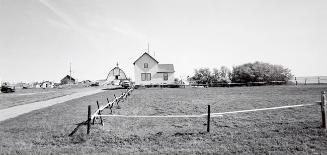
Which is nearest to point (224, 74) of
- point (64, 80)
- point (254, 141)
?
point (254, 141)

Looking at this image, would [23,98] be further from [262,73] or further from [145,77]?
[262,73]

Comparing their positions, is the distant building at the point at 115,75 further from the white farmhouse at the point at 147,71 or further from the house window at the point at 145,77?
the house window at the point at 145,77

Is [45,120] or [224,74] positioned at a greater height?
[224,74]

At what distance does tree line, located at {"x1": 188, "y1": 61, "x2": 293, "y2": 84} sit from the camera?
60.0m

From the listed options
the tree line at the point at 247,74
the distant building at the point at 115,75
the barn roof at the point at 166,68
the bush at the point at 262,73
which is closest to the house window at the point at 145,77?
the barn roof at the point at 166,68

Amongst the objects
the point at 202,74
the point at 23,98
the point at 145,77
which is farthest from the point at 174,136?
the point at 202,74

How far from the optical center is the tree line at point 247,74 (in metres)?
60.0

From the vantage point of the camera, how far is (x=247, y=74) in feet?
199

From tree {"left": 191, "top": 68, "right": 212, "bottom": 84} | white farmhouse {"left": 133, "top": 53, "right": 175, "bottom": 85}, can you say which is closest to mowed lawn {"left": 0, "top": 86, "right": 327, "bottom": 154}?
white farmhouse {"left": 133, "top": 53, "right": 175, "bottom": 85}

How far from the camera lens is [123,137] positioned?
383 inches

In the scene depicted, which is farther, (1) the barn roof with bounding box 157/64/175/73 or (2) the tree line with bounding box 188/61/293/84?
(2) the tree line with bounding box 188/61/293/84

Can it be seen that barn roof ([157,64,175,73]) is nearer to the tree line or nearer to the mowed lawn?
the tree line

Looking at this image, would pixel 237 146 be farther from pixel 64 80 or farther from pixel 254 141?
pixel 64 80

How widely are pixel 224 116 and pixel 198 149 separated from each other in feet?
19.4
